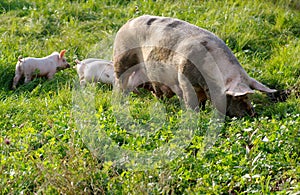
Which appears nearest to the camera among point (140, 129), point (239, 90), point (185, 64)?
point (239, 90)

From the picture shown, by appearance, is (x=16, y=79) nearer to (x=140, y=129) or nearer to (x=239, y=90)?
(x=140, y=129)

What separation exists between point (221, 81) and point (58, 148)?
1656 millimetres

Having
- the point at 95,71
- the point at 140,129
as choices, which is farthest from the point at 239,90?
the point at 95,71

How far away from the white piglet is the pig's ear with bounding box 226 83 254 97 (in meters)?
1.88

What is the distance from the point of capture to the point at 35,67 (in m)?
7.50

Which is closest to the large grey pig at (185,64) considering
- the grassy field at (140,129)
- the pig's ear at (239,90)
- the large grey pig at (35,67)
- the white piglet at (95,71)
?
the pig's ear at (239,90)

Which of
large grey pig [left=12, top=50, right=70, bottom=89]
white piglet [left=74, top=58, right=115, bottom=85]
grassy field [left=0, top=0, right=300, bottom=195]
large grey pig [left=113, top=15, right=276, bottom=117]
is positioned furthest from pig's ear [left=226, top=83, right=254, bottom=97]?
large grey pig [left=12, top=50, right=70, bottom=89]

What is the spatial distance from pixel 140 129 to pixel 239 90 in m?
1.01

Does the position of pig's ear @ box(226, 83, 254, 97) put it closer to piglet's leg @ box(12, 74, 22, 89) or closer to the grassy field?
the grassy field

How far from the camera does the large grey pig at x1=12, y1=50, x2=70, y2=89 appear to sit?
7.43 meters

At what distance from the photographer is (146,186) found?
4.74m

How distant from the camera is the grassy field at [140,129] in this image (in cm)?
480

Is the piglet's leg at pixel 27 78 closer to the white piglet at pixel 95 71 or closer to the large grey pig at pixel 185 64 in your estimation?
the white piglet at pixel 95 71

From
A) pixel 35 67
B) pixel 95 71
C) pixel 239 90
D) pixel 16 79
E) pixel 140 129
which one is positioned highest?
pixel 239 90
